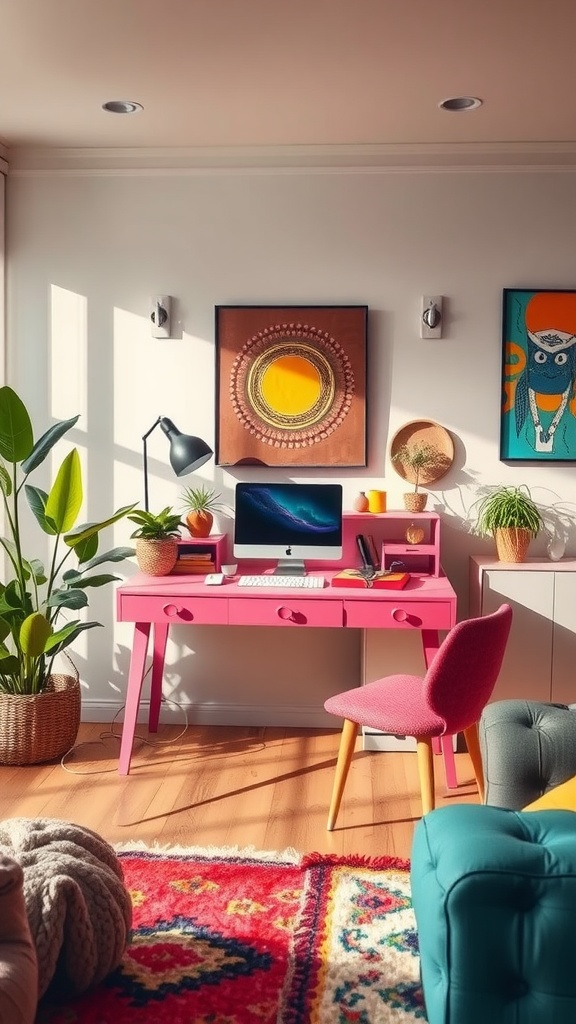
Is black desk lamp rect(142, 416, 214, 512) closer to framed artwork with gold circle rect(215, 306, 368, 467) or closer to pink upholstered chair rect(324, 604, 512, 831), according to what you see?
framed artwork with gold circle rect(215, 306, 368, 467)

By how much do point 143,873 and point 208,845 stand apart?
290mm

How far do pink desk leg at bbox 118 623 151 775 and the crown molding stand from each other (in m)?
2.00

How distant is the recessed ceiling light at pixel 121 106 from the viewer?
3.67m

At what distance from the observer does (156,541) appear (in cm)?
400

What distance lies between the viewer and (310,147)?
13.7ft

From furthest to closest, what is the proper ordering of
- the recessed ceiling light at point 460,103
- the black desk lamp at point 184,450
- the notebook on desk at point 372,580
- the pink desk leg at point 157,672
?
the pink desk leg at point 157,672, the black desk lamp at point 184,450, the notebook on desk at point 372,580, the recessed ceiling light at point 460,103

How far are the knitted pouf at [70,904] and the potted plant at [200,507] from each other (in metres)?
1.92

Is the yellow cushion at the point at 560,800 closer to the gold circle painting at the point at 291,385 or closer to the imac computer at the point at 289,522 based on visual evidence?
the imac computer at the point at 289,522

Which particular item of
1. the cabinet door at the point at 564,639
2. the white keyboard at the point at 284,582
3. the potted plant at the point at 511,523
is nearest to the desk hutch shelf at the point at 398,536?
the potted plant at the point at 511,523

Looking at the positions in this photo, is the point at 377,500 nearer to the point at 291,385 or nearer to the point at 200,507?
the point at 291,385

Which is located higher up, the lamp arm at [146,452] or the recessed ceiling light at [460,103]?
the recessed ceiling light at [460,103]

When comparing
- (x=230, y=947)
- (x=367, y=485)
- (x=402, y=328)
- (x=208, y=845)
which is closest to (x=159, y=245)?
(x=402, y=328)

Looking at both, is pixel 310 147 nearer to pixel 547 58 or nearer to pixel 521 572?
pixel 547 58

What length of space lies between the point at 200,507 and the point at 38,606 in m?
0.79
